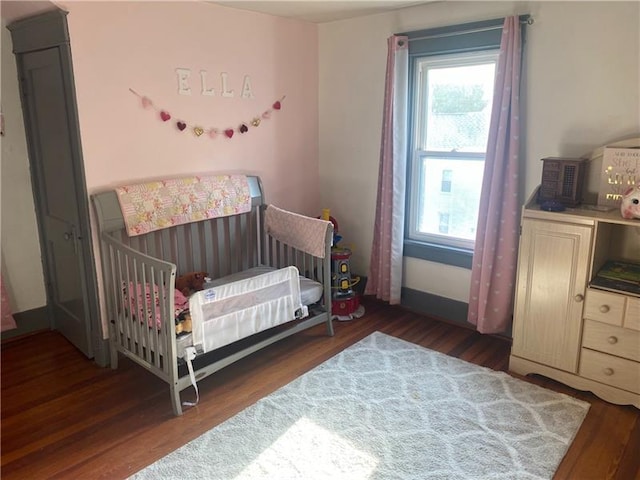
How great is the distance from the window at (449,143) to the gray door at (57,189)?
2.24m

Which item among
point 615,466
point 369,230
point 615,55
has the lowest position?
point 615,466

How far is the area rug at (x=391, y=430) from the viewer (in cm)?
207

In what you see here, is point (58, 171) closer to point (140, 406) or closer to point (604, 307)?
point (140, 406)

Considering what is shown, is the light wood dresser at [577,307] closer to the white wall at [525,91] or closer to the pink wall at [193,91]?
the white wall at [525,91]

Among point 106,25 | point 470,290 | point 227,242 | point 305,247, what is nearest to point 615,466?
point 470,290

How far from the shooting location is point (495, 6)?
291 centimetres

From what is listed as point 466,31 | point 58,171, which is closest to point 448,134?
point 466,31

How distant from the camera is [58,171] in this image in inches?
113

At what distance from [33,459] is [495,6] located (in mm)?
3416

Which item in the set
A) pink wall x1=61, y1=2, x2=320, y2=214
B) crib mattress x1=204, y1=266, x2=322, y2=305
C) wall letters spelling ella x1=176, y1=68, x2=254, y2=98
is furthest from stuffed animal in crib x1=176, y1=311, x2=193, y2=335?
wall letters spelling ella x1=176, y1=68, x2=254, y2=98

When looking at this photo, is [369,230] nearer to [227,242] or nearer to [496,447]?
[227,242]

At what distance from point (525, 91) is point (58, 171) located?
2832mm

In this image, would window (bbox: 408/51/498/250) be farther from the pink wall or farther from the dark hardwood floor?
the pink wall

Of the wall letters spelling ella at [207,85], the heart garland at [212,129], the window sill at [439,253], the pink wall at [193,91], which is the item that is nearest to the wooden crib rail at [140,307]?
the pink wall at [193,91]
